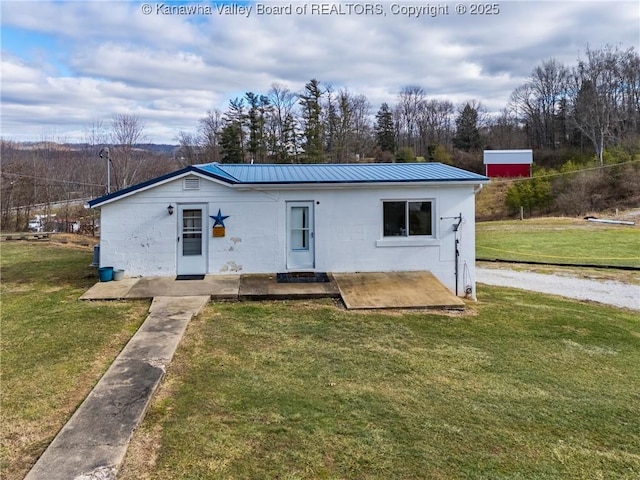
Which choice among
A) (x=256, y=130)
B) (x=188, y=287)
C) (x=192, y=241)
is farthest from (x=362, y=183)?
(x=256, y=130)

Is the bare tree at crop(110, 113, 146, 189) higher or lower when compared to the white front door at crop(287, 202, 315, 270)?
higher

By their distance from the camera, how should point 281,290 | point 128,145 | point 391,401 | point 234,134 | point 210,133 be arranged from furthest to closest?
1. point 210,133
2. point 234,134
3. point 128,145
4. point 281,290
5. point 391,401

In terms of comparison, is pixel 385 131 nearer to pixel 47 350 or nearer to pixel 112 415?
pixel 47 350

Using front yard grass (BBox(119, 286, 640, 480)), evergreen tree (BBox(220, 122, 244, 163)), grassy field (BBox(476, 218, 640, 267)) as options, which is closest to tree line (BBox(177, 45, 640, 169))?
evergreen tree (BBox(220, 122, 244, 163))

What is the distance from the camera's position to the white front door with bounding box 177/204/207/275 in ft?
33.0

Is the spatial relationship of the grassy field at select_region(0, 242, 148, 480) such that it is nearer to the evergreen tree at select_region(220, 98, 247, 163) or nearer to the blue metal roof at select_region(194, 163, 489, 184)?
the blue metal roof at select_region(194, 163, 489, 184)

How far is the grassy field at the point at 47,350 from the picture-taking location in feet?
12.4

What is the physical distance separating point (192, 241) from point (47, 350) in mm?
4651

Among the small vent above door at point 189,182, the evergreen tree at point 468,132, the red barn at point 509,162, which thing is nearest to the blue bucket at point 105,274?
the small vent above door at point 189,182

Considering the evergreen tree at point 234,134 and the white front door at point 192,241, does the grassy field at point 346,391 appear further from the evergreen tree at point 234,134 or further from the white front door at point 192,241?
the evergreen tree at point 234,134

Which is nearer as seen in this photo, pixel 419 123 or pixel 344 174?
pixel 344 174

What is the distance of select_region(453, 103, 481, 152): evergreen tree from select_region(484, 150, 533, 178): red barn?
417 inches

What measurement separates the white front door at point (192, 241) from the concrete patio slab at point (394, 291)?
3145mm

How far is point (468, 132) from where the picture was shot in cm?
5559
